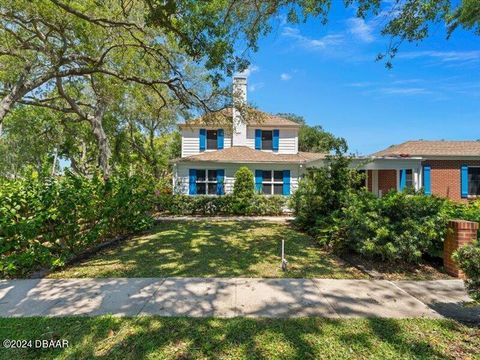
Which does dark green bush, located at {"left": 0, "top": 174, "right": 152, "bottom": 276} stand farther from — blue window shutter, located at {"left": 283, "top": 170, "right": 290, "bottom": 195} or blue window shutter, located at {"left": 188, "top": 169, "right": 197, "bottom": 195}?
blue window shutter, located at {"left": 283, "top": 170, "right": 290, "bottom": 195}

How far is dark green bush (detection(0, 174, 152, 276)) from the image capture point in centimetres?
491

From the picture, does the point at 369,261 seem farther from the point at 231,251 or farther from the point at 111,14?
the point at 111,14

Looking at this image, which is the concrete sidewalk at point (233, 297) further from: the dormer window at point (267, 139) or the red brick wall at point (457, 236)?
the dormer window at point (267, 139)

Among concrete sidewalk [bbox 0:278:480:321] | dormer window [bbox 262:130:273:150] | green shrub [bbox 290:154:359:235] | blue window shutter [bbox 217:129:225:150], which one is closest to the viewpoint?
concrete sidewalk [bbox 0:278:480:321]

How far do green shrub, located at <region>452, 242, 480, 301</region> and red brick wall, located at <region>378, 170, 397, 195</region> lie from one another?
1495 centimetres

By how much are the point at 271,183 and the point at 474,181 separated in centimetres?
1242

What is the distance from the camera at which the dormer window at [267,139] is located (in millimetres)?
17938

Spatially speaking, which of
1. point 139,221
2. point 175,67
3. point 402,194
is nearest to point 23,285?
point 139,221

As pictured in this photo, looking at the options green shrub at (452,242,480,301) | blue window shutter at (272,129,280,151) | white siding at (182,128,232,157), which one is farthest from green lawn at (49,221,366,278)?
blue window shutter at (272,129,280,151)

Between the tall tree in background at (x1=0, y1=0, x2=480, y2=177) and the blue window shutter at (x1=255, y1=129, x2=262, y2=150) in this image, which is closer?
the tall tree in background at (x1=0, y1=0, x2=480, y2=177)

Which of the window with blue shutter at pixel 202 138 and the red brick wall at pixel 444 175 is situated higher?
the window with blue shutter at pixel 202 138

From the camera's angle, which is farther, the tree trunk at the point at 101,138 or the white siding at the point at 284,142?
the white siding at the point at 284,142

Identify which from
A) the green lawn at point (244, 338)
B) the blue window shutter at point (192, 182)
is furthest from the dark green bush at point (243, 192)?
the green lawn at point (244, 338)

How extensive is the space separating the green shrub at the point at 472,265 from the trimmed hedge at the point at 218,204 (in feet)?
36.9
